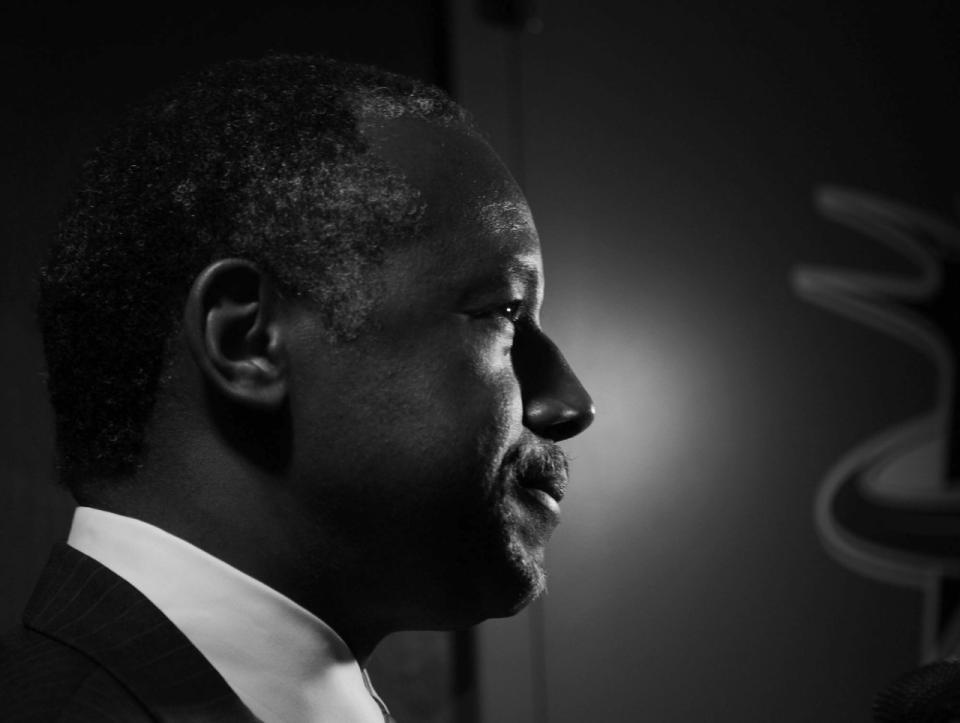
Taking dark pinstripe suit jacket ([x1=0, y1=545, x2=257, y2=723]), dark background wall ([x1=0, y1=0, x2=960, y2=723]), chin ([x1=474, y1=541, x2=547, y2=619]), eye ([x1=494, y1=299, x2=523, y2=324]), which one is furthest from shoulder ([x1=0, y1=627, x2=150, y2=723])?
dark background wall ([x1=0, y1=0, x2=960, y2=723])

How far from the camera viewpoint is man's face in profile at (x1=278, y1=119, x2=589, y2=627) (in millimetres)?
829

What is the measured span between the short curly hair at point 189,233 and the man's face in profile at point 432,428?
0.9 inches

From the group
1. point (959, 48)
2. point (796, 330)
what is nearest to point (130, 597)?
point (796, 330)

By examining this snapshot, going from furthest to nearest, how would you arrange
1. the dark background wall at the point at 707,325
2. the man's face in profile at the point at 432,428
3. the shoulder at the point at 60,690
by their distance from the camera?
1. the dark background wall at the point at 707,325
2. the man's face in profile at the point at 432,428
3. the shoulder at the point at 60,690

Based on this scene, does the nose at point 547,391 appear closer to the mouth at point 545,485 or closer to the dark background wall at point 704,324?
the mouth at point 545,485

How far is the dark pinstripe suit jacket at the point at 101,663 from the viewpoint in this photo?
736 mm

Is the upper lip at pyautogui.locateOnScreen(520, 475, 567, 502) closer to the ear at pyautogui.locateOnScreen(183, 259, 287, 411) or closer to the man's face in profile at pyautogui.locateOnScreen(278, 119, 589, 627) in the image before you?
the man's face in profile at pyautogui.locateOnScreen(278, 119, 589, 627)

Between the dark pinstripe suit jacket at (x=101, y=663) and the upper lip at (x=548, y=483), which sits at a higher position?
the upper lip at (x=548, y=483)

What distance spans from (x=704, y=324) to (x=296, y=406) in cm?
96

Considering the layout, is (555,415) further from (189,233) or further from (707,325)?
(707,325)

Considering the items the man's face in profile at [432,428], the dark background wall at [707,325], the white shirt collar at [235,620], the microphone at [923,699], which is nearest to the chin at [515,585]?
the man's face in profile at [432,428]

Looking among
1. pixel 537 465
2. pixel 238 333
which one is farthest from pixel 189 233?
pixel 537 465

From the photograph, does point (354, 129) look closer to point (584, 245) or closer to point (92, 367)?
point (92, 367)

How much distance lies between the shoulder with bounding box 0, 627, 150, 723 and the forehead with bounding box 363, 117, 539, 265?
353 millimetres
